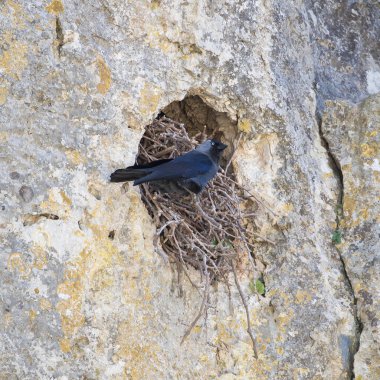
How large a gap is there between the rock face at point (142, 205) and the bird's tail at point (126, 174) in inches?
3.2

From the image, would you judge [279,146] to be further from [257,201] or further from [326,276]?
[326,276]

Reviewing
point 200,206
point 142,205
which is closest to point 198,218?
point 200,206

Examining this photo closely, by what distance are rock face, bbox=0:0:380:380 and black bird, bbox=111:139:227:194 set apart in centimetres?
19

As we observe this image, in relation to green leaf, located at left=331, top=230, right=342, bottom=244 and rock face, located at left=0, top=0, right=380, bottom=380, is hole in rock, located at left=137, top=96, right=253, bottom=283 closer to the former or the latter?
rock face, located at left=0, top=0, right=380, bottom=380

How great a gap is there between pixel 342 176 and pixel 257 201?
62 cm

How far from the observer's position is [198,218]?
4.58m

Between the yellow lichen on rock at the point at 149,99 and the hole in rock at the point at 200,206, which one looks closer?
the yellow lichen on rock at the point at 149,99

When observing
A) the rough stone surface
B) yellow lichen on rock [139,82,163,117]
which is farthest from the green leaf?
yellow lichen on rock [139,82,163,117]

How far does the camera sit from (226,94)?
4.62 metres

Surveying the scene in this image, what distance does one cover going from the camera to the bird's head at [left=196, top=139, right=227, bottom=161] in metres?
4.51

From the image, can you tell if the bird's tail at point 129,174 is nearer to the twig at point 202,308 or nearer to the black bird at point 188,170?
the black bird at point 188,170

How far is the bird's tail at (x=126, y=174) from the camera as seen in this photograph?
3.87 metres

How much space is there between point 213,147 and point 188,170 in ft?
1.13

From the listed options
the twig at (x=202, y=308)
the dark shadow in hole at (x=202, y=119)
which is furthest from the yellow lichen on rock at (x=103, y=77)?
the twig at (x=202, y=308)
